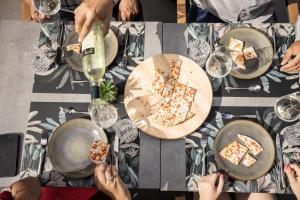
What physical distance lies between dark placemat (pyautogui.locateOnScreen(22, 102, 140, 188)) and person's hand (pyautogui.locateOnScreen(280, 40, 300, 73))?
72cm

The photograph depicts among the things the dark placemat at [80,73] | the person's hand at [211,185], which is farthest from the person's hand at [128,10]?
the person's hand at [211,185]

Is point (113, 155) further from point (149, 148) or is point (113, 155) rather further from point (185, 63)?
point (185, 63)

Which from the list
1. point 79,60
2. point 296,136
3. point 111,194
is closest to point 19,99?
point 79,60

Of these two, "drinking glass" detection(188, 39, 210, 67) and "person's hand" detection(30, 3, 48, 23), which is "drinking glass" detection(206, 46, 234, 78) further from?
"person's hand" detection(30, 3, 48, 23)

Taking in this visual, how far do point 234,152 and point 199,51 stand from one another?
0.47 meters

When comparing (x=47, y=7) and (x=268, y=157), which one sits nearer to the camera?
(x=268, y=157)

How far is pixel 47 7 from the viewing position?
5.05 ft

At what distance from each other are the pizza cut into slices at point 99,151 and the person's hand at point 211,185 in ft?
1.31

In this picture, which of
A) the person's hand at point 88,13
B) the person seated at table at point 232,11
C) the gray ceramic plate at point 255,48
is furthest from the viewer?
the person seated at table at point 232,11

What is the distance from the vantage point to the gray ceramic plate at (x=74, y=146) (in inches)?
53.2

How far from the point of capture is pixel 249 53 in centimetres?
150

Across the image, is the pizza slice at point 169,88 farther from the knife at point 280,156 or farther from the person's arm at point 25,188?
the person's arm at point 25,188

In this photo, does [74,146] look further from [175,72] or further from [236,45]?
[236,45]

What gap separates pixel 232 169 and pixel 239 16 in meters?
0.84
